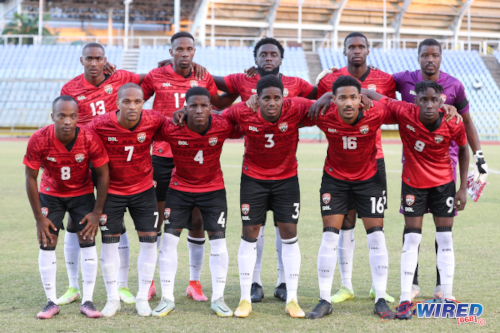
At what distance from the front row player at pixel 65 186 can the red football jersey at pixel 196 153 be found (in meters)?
0.60

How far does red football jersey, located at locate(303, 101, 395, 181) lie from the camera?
16.3 ft

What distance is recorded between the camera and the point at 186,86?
5820 millimetres

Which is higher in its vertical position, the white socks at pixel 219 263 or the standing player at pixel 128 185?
the standing player at pixel 128 185

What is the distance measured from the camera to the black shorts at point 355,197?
5.01 metres

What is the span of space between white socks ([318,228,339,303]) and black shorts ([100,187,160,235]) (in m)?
1.47

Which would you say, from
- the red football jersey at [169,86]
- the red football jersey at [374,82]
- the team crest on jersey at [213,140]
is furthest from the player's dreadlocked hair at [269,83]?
the red football jersey at [169,86]

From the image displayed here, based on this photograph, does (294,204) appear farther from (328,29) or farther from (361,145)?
(328,29)

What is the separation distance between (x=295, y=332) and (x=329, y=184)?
1358mm

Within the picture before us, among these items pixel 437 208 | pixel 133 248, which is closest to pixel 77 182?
pixel 133 248

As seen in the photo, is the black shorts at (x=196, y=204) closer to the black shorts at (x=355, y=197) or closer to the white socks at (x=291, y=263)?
the white socks at (x=291, y=263)

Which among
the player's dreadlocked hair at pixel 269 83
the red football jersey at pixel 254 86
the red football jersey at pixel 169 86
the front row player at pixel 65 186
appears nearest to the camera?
the front row player at pixel 65 186

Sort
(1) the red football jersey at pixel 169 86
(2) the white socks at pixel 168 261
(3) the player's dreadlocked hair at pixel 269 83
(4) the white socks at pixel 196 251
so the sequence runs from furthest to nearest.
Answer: (1) the red football jersey at pixel 169 86 → (4) the white socks at pixel 196 251 → (2) the white socks at pixel 168 261 → (3) the player's dreadlocked hair at pixel 269 83

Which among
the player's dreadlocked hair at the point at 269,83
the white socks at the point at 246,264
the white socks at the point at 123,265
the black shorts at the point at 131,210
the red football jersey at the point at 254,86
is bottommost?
the white socks at the point at 123,265

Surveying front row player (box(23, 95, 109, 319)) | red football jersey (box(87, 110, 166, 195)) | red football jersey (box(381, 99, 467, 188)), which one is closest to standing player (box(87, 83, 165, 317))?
red football jersey (box(87, 110, 166, 195))
